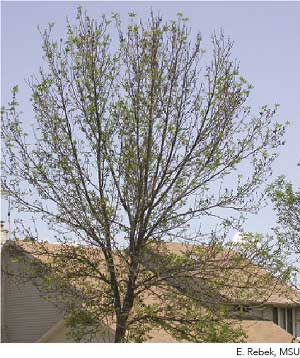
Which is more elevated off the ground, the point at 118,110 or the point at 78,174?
the point at 118,110

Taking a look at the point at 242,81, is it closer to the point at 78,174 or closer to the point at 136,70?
the point at 136,70

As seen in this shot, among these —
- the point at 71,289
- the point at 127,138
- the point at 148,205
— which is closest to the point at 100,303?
the point at 71,289

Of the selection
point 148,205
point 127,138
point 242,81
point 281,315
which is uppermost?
point 242,81

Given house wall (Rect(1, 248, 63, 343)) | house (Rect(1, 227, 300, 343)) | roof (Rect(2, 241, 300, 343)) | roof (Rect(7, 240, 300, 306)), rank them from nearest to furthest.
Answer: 1. roof (Rect(7, 240, 300, 306))
2. roof (Rect(2, 241, 300, 343))
3. house (Rect(1, 227, 300, 343))
4. house wall (Rect(1, 248, 63, 343))

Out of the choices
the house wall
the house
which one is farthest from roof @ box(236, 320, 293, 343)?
the house wall

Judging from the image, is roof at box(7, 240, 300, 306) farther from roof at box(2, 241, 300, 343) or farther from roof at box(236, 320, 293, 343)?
roof at box(236, 320, 293, 343)

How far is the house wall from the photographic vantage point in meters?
27.2

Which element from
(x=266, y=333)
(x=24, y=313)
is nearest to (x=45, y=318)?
(x=24, y=313)

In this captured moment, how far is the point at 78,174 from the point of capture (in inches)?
713

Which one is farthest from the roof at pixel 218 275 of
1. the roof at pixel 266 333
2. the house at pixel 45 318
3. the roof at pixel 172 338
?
the roof at pixel 266 333

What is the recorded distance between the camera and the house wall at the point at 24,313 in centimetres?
2719
